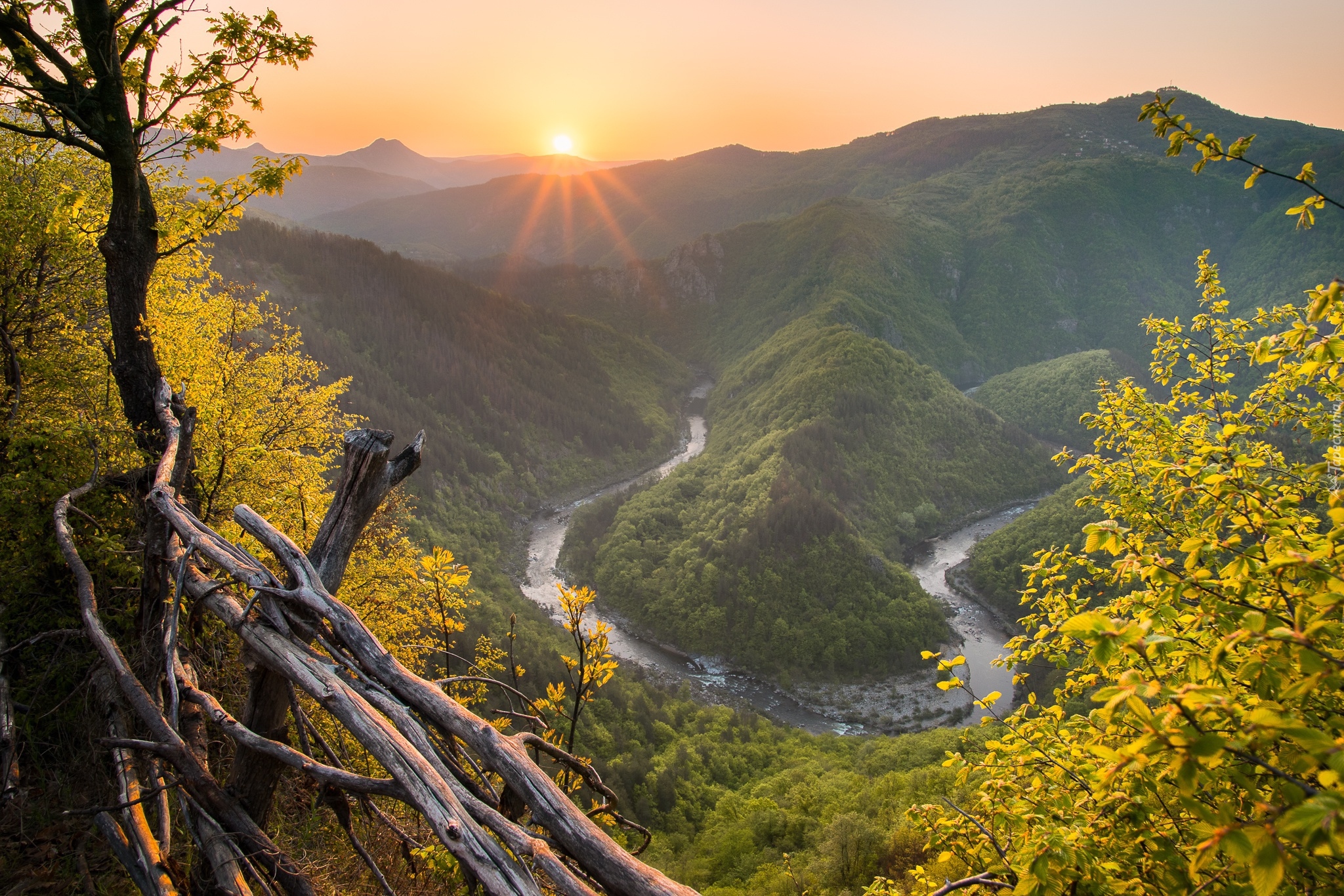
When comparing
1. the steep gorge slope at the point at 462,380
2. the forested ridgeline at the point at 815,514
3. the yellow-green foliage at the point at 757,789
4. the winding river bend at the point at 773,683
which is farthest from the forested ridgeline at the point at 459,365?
the yellow-green foliage at the point at 757,789

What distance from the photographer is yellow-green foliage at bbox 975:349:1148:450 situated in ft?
301

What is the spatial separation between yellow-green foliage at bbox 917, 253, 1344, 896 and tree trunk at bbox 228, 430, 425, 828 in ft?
12.2

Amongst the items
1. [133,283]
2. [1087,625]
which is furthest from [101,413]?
[1087,625]

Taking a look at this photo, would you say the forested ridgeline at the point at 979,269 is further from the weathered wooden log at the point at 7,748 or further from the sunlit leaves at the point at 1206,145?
the weathered wooden log at the point at 7,748

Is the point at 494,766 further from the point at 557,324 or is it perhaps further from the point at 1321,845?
the point at 557,324

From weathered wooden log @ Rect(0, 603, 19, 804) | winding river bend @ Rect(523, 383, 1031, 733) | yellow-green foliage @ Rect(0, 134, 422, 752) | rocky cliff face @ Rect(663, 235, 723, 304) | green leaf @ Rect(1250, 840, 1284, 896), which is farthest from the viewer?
rocky cliff face @ Rect(663, 235, 723, 304)

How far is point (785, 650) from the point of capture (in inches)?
1873

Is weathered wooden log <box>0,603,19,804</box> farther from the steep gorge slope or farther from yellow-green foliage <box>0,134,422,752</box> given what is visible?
the steep gorge slope

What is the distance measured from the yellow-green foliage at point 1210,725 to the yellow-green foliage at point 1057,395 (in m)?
98.0

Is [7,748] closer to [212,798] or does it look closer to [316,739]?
[316,739]

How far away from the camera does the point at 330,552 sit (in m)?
3.76

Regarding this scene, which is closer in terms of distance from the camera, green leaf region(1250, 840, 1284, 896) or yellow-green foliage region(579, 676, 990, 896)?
green leaf region(1250, 840, 1284, 896)

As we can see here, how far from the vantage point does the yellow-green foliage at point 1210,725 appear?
2033mm

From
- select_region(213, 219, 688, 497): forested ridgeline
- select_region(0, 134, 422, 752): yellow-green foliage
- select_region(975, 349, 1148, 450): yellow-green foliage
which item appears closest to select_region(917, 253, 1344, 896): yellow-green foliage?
select_region(0, 134, 422, 752): yellow-green foliage
